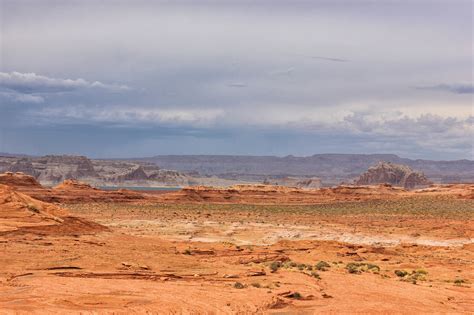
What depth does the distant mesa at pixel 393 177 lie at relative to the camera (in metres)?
142

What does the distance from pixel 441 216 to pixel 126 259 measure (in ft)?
129

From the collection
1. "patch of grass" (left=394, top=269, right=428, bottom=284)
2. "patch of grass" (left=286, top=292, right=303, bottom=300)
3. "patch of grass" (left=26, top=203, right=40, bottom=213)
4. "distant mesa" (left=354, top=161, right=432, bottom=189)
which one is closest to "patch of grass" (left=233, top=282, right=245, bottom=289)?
"patch of grass" (left=286, top=292, right=303, bottom=300)

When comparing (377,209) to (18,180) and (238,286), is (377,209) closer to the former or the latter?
(18,180)

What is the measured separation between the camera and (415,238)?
136ft

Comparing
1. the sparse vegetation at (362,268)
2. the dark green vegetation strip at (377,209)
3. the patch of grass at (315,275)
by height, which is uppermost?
the patch of grass at (315,275)

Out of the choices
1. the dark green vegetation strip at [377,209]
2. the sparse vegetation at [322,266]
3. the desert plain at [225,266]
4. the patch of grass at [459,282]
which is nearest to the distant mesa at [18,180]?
the dark green vegetation strip at [377,209]

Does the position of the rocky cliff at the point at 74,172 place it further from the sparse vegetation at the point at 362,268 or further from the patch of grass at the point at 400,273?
the patch of grass at the point at 400,273

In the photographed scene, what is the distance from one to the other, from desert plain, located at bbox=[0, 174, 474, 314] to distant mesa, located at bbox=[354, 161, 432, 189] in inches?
3645

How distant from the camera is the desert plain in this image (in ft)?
55.4

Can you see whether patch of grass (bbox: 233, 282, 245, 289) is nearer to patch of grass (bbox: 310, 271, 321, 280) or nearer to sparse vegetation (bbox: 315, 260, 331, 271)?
patch of grass (bbox: 310, 271, 321, 280)

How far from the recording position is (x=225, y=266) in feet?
80.4

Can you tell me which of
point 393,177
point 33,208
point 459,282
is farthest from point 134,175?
point 459,282

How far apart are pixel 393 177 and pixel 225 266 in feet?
417

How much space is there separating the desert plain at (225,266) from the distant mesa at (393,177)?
9259 cm
